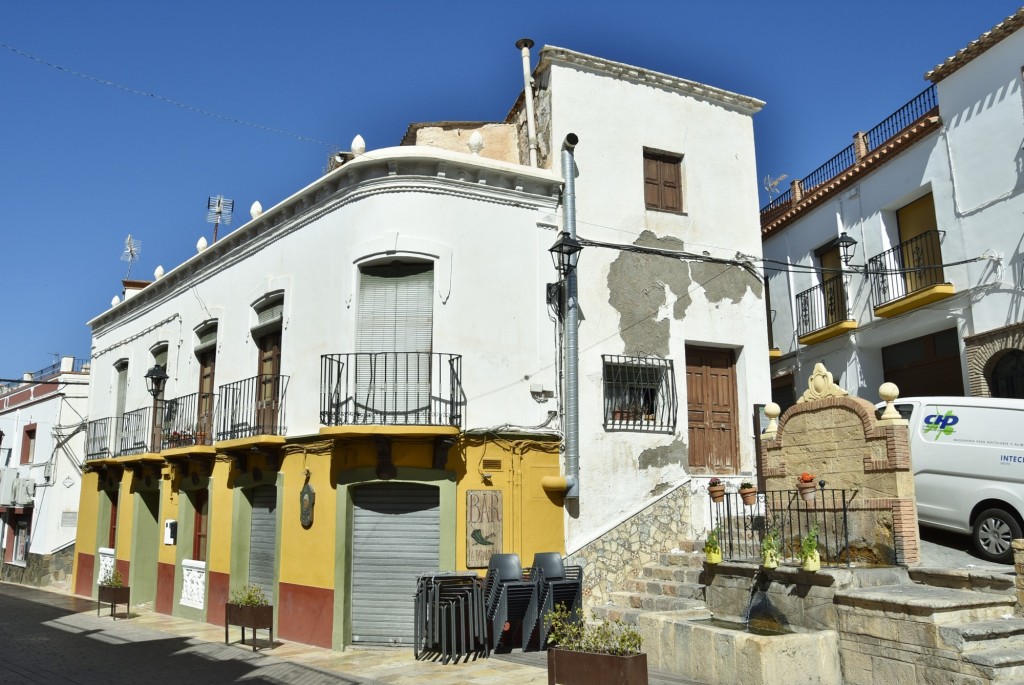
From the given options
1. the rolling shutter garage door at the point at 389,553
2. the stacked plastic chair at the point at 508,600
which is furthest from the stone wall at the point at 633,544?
the rolling shutter garage door at the point at 389,553

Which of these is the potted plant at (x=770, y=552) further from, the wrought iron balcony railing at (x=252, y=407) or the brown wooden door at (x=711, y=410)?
the wrought iron balcony railing at (x=252, y=407)

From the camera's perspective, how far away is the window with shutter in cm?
1424

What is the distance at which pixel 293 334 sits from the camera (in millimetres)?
13547

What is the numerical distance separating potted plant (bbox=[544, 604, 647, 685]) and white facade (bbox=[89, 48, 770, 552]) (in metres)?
4.59

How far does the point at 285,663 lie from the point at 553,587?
355 cm

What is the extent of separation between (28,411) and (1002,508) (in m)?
26.7

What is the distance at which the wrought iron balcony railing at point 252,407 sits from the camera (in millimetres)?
13445

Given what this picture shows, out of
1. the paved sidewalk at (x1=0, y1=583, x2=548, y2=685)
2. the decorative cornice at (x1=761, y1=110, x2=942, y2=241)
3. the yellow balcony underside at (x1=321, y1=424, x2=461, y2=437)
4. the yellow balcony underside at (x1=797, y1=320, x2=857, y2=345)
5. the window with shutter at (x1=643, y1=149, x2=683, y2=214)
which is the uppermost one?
the decorative cornice at (x1=761, y1=110, x2=942, y2=241)

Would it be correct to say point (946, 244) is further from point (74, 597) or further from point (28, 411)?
point (28, 411)

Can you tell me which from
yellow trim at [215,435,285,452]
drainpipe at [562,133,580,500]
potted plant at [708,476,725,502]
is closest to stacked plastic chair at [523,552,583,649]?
drainpipe at [562,133,580,500]

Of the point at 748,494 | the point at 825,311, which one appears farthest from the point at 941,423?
the point at 825,311

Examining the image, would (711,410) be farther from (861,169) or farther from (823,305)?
(861,169)

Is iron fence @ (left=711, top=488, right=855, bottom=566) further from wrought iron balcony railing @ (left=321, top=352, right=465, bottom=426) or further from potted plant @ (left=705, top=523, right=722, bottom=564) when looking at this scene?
wrought iron balcony railing @ (left=321, top=352, right=465, bottom=426)

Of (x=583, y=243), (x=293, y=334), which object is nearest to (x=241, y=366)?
(x=293, y=334)
